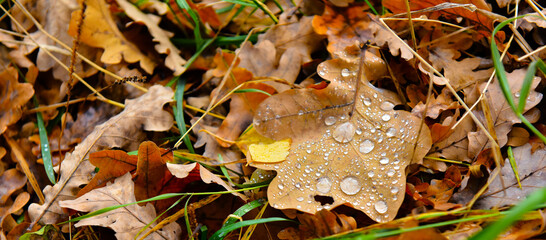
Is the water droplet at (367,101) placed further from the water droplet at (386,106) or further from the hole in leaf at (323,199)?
the hole in leaf at (323,199)

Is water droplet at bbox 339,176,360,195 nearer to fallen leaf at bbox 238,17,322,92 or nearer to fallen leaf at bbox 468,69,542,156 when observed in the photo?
fallen leaf at bbox 468,69,542,156

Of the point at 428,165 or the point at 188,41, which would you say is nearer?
the point at 428,165

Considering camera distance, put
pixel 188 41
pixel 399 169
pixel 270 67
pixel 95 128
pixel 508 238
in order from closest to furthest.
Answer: pixel 508 238 → pixel 399 169 → pixel 95 128 → pixel 270 67 → pixel 188 41

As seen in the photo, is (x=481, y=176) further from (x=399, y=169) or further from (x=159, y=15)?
(x=159, y=15)

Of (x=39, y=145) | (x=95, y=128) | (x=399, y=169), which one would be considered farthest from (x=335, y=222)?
(x=39, y=145)

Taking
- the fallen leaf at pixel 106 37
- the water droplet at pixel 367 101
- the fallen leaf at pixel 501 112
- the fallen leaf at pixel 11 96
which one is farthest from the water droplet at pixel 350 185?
the fallen leaf at pixel 11 96

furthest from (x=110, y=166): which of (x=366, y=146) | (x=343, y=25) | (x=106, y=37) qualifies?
(x=343, y=25)

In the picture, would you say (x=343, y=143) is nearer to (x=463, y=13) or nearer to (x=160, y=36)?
(x=463, y=13)
